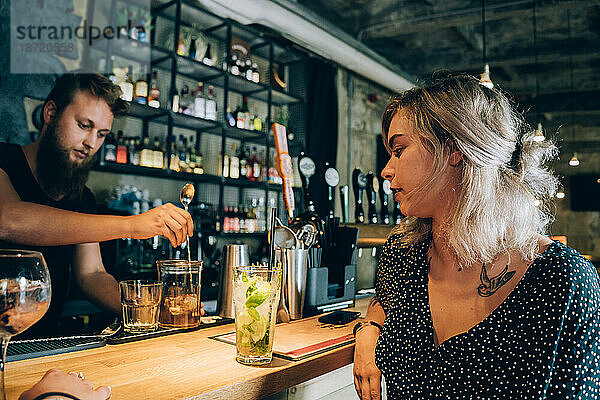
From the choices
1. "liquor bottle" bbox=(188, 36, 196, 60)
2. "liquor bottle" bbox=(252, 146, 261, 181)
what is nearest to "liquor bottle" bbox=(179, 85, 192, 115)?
"liquor bottle" bbox=(188, 36, 196, 60)

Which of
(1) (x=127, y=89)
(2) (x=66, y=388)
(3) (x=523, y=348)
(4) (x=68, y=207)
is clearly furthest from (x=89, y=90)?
(3) (x=523, y=348)

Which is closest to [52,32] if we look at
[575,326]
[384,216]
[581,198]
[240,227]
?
[240,227]

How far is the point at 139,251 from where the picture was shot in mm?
3133

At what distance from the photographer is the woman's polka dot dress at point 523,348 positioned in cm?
96

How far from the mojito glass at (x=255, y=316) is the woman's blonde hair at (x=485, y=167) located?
0.49 m

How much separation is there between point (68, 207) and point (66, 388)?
1.59 m

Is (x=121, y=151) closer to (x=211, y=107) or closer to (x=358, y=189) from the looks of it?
(x=211, y=107)

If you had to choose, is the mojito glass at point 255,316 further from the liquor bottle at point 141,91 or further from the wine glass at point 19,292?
the liquor bottle at point 141,91

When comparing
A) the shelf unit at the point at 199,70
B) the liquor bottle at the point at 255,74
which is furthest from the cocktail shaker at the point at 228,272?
the liquor bottle at the point at 255,74

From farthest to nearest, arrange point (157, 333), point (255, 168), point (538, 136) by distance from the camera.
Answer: point (255, 168)
point (538, 136)
point (157, 333)

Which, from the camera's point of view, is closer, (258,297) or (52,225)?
(258,297)

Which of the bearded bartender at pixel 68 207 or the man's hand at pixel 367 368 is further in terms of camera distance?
the bearded bartender at pixel 68 207

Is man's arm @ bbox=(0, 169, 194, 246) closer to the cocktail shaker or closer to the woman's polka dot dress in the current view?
the cocktail shaker

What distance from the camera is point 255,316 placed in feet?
3.29
